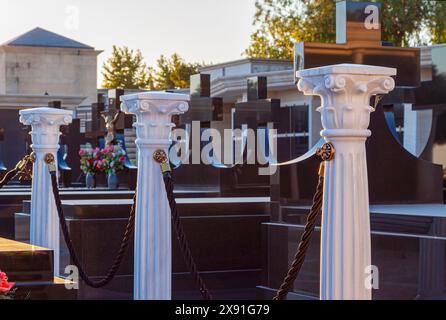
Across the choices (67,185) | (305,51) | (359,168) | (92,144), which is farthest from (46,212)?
(92,144)

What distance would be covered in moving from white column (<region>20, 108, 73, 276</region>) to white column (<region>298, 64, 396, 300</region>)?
4670 mm

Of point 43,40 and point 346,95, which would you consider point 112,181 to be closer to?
point 346,95

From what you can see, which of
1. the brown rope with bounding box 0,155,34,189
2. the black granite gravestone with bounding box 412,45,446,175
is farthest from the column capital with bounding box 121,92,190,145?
the black granite gravestone with bounding box 412,45,446,175

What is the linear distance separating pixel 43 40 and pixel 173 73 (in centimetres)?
1495

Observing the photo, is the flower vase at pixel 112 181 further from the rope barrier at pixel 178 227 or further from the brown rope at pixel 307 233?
the brown rope at pixel 307 233

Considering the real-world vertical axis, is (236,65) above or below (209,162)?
above

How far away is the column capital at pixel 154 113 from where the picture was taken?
852 centimetres

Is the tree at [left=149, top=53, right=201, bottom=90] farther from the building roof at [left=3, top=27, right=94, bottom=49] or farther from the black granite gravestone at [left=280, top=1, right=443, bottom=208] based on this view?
the black granite gravestone at [left=280, top=1, right=443, bottom=208]

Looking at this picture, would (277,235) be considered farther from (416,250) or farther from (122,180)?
(122,180)

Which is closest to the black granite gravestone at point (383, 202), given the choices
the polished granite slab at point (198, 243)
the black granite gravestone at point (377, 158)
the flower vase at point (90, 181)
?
the black granite gravestone at point (377, 158)

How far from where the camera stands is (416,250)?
9.02 meters

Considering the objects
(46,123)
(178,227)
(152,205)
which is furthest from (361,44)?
(178,227)

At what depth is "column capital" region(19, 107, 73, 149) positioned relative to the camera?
416 inches

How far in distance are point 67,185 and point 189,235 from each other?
10.0 meters
